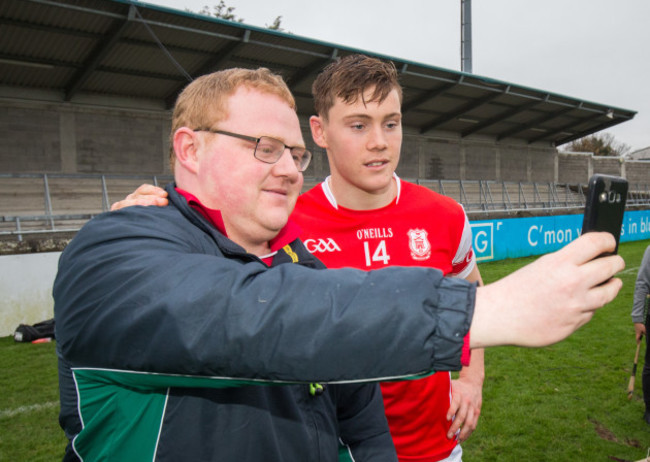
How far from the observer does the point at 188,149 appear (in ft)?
4.20

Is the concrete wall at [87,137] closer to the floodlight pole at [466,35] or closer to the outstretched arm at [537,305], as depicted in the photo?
the floodlight pole at [466,35]

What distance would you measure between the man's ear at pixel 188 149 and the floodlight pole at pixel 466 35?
90.1ft

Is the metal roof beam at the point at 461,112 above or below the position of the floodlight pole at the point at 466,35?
below

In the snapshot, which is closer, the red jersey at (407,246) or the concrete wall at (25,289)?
the red jersey at (407,246)

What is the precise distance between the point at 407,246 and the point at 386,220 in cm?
18

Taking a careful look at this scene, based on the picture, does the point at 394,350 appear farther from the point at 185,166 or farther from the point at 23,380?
the point at 23,380

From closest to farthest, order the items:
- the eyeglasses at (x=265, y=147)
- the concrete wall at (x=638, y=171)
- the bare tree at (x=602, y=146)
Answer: the eyeglasses at (x=265, y=147) → the concrete wall at (x=638, y=171) → the bare tree at (x=602, y=146)

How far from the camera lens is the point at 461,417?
226cm

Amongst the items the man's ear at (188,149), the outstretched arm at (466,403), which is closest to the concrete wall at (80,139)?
the outstretched arm at (466,403)

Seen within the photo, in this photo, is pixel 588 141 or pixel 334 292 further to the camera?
pixel 588 141

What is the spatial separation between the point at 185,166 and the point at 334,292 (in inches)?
29.7

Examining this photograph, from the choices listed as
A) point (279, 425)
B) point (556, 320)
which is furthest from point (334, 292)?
point (279, 425)

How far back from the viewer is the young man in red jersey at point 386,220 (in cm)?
225

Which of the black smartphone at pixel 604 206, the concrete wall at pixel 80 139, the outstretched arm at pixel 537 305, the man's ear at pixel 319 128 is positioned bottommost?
the outstretched arm at pixel 537 305
